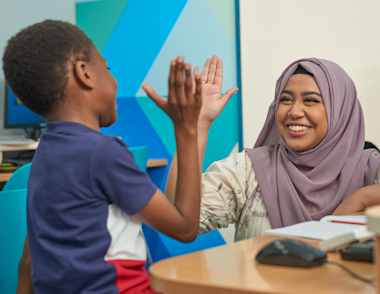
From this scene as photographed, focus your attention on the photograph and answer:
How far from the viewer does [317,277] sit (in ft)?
1.95

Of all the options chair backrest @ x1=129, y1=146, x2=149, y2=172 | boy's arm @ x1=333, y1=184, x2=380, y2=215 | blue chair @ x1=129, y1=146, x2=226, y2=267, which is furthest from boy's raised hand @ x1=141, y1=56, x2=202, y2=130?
blue chair @ x1=129, y1=146, x2=226, y2=267

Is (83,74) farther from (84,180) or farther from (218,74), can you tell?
(218,74)

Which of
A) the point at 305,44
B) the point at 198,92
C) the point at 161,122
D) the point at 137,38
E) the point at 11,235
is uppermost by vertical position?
the point at 137,38

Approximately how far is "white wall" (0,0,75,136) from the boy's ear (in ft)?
7.19

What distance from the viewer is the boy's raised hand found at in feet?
2.47

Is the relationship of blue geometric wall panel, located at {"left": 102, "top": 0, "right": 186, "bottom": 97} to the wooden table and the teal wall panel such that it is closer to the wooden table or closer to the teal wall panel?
the teal wall panel

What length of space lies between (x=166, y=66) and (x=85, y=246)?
7.98 feet

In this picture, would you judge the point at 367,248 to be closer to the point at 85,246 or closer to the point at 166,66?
the point at 85,246

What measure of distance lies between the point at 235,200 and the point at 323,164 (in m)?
0.35

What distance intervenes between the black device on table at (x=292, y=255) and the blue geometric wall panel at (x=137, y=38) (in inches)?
100

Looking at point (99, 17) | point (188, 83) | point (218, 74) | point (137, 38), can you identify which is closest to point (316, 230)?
point (188, 83)

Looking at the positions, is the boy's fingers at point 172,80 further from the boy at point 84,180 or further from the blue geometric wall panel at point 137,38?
the blue geometric wall panel at point 137,38

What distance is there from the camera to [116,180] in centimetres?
76

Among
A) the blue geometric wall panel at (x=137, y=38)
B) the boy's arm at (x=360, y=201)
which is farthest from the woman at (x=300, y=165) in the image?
the blue geometric wall panel at (x=137, y=38)
